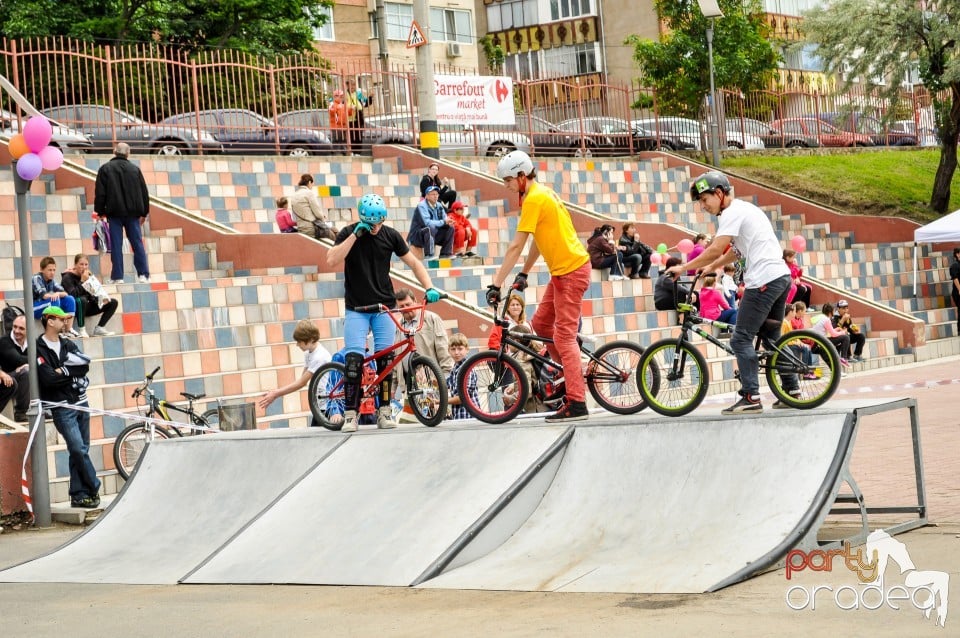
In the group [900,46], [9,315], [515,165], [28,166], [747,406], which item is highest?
[900,46]

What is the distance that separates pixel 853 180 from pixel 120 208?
19731 mm

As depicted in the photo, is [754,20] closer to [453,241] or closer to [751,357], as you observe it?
[453,241]

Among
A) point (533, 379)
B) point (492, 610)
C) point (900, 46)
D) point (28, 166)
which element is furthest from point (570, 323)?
point (900, 46)

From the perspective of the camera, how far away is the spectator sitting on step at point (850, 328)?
21469 mm

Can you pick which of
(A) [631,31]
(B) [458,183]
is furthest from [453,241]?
(A) [631,31]

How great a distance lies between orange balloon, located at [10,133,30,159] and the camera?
40.3 ft

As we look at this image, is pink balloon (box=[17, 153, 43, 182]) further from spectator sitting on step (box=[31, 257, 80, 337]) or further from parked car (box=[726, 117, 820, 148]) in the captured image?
parked car (box=[726, 117, 820, 148])

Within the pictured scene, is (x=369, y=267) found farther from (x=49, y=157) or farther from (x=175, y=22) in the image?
(x=175, y=22)

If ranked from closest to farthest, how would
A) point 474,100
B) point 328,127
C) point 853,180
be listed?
point 328,127, point 474,100, point 853,180

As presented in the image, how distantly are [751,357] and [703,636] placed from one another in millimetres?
3299

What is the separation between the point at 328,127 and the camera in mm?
26375

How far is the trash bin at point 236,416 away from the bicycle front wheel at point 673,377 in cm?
430

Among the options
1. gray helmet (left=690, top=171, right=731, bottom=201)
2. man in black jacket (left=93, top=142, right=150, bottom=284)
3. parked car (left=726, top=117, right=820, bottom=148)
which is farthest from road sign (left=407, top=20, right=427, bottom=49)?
gray helmet (left=690, top=171, right=731, bottom=201)

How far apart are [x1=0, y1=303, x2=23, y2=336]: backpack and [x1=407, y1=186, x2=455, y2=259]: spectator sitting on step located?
297 inches
